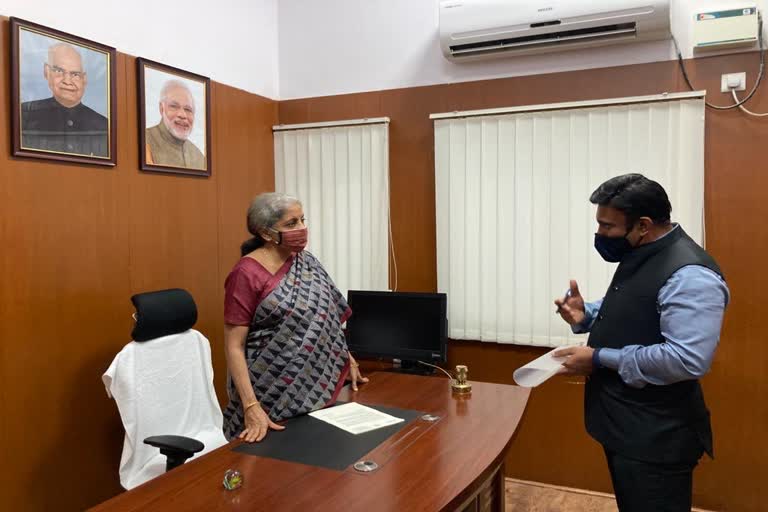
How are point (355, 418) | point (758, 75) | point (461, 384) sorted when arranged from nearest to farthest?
point (355, 418) → point (461, 384) → point (758, 75)

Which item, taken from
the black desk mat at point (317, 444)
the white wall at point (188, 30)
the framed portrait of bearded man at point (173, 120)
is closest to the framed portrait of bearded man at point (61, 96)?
the white wall at point (188, 30)

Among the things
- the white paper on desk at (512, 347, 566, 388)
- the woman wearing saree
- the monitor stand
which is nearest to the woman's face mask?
the woman wearing saree

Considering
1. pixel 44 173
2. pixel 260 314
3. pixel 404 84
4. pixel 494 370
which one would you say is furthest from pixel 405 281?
pixel 44 173

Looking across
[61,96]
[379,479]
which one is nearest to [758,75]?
[379,479]

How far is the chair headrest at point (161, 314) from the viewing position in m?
2.41

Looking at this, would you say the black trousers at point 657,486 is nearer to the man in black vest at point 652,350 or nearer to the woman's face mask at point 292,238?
the man in black vest at point 652,350

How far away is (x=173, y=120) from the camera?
124 inches

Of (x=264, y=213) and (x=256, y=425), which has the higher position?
(x=264, y=213)

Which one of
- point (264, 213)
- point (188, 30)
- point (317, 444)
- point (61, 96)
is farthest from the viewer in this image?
point (188, 30)

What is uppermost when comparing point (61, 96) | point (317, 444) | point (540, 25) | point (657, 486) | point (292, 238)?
point (540, 25)

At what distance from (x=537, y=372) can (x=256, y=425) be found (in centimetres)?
90

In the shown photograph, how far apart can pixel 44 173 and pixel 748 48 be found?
319 cm

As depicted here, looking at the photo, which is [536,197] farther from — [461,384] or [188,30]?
[188,30]

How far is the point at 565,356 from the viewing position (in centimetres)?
198
